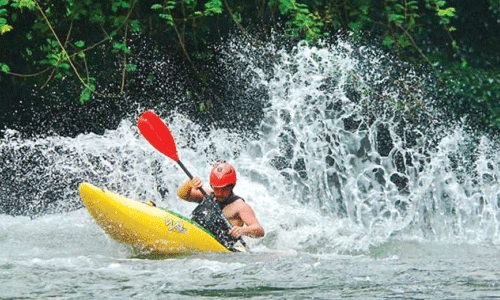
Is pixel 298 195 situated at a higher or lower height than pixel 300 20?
lower

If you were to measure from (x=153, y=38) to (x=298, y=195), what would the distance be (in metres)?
2.06

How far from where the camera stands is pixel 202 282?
6770mm

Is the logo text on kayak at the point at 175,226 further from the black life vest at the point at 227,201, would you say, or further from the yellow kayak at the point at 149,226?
the black life vest at the point at 227,201

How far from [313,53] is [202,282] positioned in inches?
170

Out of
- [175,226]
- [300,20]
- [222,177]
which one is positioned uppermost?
[300,20]

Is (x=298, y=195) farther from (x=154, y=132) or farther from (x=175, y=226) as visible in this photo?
(x=175, y=226)

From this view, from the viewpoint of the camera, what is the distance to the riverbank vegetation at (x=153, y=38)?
1052 cm

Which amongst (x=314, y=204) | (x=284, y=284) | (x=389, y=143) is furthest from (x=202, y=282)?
(x=389, y=143)

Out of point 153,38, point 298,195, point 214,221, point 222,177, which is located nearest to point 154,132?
point 222,177

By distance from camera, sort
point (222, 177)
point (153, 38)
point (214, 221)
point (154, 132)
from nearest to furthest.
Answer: point (214, 221) < point (222, 177) < point (154, 132) < point (153, 38)

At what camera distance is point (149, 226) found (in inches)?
305

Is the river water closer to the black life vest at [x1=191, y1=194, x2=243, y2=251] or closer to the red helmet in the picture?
the black life vest at [x1=191, y1=194, x2=243, y2=251]

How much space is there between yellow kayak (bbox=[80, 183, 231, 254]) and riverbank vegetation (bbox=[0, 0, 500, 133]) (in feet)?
8.69

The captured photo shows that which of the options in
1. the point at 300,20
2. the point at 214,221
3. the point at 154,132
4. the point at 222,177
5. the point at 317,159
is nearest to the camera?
the point at 214,221
